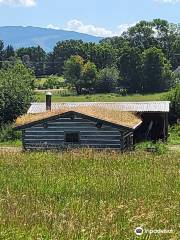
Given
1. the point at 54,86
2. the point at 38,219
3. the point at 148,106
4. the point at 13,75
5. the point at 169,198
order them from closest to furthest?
the point at 38,219 < the point at 169,198 < the point at 148,106 < the point at 13,75 < the point at 54,86

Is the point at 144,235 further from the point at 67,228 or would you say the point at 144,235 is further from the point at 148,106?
the point at 148,106

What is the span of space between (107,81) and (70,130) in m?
75.3

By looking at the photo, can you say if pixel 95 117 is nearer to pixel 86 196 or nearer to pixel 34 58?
pixel 86 196

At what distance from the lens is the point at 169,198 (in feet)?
28.8

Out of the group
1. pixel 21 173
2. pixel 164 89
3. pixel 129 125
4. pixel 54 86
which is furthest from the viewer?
pixel 54 86

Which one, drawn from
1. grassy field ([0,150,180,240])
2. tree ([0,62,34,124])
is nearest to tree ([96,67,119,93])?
tree ([0,62,34,124])

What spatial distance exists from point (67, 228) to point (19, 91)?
4128 cm

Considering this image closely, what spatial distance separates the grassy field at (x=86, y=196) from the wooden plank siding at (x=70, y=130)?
12.2 meters

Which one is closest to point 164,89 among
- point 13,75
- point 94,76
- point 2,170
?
point 94,76

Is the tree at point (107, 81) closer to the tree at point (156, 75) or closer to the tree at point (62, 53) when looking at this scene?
the tree at point (156, 75)

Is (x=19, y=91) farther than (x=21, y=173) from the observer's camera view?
Yes

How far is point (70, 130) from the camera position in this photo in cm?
2948

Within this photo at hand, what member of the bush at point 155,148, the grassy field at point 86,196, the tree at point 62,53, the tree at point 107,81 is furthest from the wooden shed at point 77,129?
the tree at point 62,53

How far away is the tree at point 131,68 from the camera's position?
4072 inches
